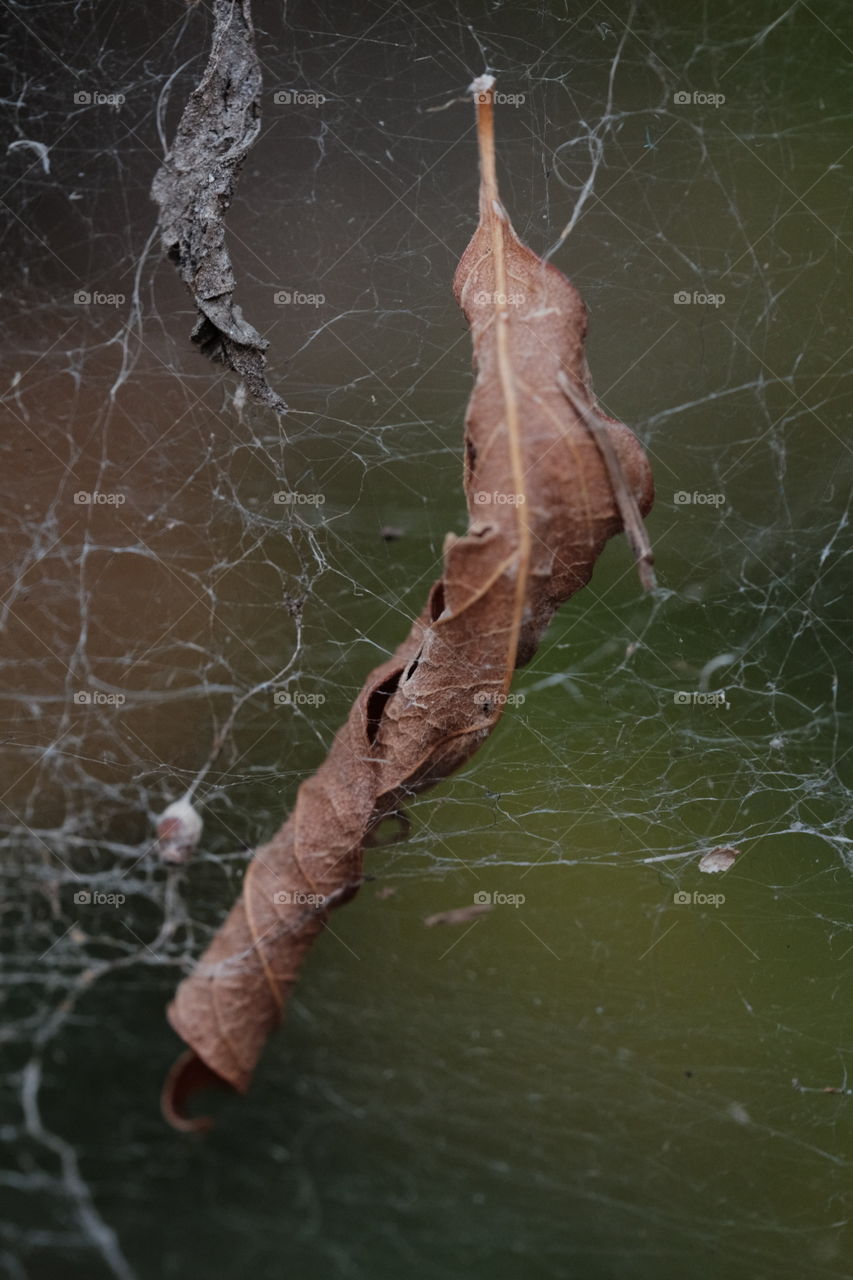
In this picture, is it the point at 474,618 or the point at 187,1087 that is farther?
the point at 187,1087

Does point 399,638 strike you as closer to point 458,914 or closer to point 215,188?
point 458,914

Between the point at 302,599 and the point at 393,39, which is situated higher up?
the point at 393,39

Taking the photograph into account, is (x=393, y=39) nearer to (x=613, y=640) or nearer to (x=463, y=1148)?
(x=613, y=640)

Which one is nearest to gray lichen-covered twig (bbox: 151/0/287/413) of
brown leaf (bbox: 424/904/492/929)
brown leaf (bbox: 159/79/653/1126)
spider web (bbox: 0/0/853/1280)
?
spider web (bbox: 0/0/853/1280)

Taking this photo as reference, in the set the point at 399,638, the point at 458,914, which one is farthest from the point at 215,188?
the point at 458,914

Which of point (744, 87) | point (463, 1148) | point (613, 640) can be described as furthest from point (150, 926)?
point (744, 87)

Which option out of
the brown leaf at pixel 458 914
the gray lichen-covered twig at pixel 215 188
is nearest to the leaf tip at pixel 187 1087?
the brown leaf at pixel 458 914
